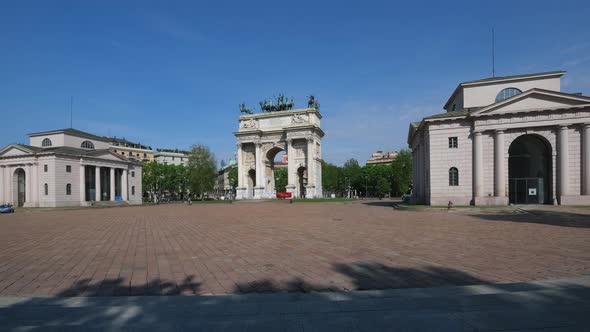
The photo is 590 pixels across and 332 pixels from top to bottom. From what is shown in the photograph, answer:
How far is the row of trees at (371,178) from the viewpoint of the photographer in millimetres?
98000

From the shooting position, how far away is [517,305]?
15.8 ft

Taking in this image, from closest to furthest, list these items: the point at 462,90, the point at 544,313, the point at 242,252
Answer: the point at 544,313
the point at 242,252
the point at 462,90

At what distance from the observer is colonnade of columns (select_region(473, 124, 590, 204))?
27516 millimetres

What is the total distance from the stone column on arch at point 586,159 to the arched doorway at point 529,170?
238 cm

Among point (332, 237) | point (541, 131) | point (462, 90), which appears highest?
point (462, 90)

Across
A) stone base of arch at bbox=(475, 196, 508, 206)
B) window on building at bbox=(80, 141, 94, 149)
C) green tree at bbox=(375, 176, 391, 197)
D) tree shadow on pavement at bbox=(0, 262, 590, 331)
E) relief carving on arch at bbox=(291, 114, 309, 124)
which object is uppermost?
relief carving on arch at bbox=(291, 114, 309, 124)

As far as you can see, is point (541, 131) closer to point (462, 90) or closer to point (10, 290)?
point (462, 90)

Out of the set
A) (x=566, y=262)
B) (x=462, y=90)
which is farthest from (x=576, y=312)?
(x=462, y=90)

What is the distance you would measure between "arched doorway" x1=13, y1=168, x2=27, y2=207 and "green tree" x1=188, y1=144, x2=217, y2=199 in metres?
31.2

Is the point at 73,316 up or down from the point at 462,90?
down

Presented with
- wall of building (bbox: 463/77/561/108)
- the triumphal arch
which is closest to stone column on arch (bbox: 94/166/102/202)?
the triumphal arch

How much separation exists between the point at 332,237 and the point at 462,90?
30899mm

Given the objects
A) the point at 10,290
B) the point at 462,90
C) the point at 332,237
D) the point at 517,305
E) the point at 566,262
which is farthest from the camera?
the point at 462,90

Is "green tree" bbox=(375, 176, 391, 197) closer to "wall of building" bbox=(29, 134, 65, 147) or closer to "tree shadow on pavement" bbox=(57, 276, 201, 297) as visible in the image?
"wall of building" bbox=(29, 134, 65, 147)
